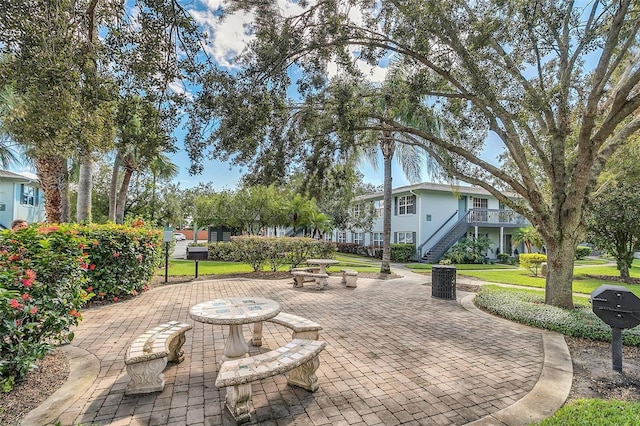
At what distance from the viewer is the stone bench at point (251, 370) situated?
290 centimetres

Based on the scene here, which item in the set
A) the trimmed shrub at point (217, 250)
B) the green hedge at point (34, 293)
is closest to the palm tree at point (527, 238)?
the trimmed shrub at point (217, 250)

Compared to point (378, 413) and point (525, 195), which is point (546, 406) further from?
point (525, 195)

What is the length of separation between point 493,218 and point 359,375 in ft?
76.5

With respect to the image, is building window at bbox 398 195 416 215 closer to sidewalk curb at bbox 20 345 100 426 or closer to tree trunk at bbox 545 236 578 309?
tree trunk at bbox 545 236 578 309

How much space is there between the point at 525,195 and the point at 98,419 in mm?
8954

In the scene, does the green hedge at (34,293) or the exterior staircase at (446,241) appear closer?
the green hedge at (34,293)

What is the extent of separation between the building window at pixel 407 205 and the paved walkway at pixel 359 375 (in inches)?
705

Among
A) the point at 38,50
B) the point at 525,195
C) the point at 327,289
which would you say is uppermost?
the point at 38,50

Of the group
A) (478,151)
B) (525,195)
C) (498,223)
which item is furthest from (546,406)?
(498,223)

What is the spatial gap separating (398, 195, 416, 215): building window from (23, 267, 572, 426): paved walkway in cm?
1792

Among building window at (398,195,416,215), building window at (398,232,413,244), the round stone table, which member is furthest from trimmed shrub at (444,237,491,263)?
the round stone table

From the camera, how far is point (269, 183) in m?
9.75

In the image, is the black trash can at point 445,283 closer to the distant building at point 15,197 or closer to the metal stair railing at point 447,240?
the metal stair railing at point 447,240

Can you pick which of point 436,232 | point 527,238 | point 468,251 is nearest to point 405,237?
A: point 436,232
